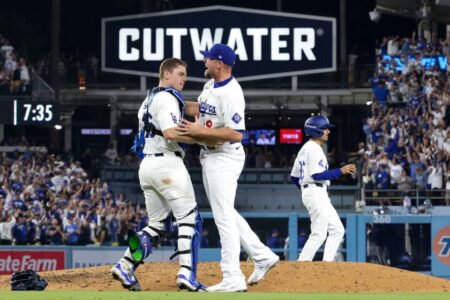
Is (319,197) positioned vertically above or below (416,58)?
below

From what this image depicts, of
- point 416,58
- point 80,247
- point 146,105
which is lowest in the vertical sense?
point 80,247

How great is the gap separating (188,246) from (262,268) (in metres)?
0.89

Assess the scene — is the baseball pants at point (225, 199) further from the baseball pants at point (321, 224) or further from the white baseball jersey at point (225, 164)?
the baseball pants at point (321, 224)

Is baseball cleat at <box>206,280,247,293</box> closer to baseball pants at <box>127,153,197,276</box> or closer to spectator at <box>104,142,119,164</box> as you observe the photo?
baseball pants at <box>127,153,197,276</box>

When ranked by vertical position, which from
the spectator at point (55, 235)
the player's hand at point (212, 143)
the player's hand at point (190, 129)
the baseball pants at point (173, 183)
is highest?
the player's hand at point (190, 129)

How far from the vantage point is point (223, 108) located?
10.6 m

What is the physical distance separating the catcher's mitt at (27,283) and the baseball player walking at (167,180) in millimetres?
654

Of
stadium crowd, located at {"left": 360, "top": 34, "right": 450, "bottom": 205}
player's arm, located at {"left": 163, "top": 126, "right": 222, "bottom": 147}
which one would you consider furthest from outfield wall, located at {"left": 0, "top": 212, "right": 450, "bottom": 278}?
player's arm, located at {"left": 163, "top": 126, "right": 222, "bottom": 147}

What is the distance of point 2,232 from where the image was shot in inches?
939

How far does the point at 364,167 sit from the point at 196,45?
8088mm

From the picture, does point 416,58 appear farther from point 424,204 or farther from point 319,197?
point 319,197

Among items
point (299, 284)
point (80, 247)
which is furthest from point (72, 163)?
point (299, 284)

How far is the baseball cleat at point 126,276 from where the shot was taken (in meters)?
10.8

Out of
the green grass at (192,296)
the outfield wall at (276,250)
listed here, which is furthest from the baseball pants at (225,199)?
the outfield wall at (276,250)
